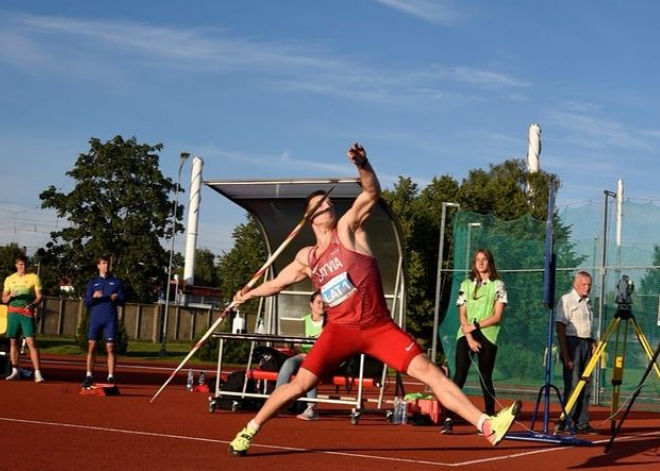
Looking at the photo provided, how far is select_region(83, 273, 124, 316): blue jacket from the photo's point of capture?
52.8 feet

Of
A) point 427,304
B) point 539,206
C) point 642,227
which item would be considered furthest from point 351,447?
point 539,206

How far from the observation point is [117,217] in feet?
242

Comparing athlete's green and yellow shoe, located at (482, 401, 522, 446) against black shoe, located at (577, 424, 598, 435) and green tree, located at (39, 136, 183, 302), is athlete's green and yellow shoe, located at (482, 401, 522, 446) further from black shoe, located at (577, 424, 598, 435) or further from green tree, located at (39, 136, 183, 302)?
green tree, located at (39, 136, 183, 302)

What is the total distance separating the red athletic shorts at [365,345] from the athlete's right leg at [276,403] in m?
0.07

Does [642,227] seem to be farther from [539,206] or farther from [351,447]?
[539,206]

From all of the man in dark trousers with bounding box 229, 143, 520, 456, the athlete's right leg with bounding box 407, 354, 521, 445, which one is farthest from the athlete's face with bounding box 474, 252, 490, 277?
the athlete's right leg with bounding box 407, 354, 521, 445

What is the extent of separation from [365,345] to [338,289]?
1.50 ft

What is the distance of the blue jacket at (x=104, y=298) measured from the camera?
16.1 metres

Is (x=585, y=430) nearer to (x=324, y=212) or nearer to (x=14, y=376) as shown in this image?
(x=324, y=212)

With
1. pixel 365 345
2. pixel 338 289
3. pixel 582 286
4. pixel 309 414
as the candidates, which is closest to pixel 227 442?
pixel 365 345

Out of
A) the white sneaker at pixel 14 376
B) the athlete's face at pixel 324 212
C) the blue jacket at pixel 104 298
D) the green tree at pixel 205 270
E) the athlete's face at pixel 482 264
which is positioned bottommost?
the white sneaker at pixel 14 376

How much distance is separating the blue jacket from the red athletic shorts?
832cm

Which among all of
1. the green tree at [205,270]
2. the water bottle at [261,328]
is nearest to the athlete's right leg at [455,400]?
the water bottle at [261,328]

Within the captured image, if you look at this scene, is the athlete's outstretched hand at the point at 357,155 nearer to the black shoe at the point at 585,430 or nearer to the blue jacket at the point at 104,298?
the black shoe at the point at 585,430
